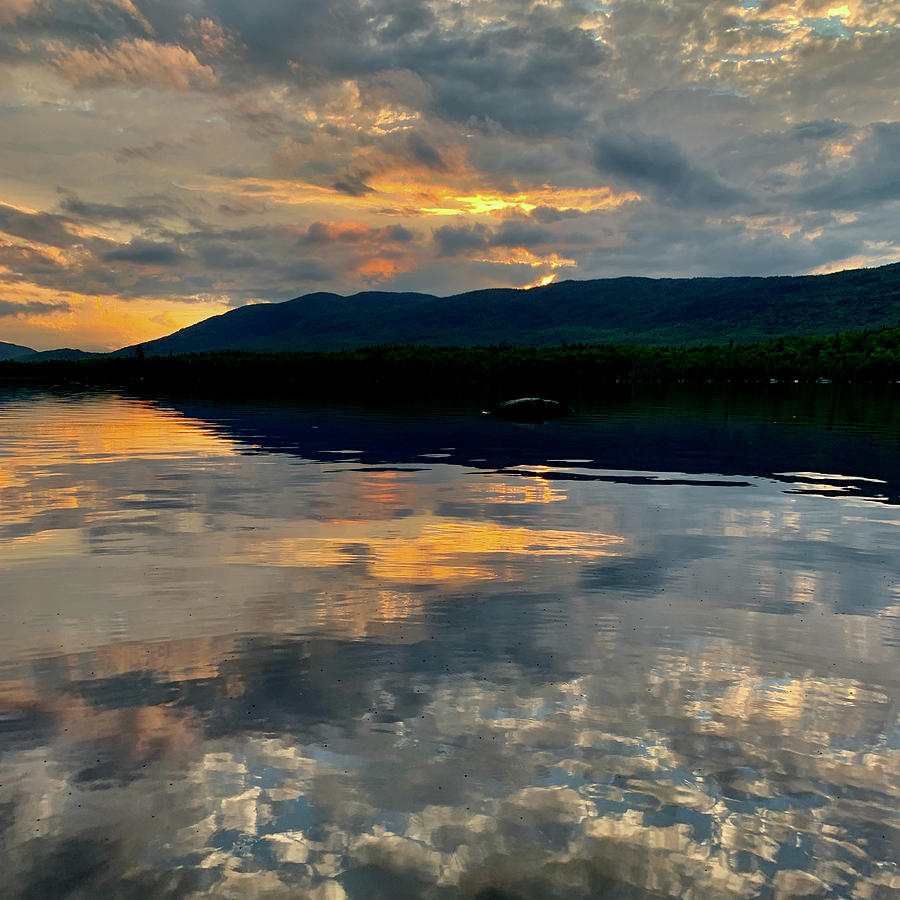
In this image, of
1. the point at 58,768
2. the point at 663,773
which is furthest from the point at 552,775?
the point at 58,768

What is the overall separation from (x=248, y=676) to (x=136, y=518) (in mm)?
14195

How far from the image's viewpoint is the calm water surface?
23.8ft

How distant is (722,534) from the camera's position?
72.9 ft

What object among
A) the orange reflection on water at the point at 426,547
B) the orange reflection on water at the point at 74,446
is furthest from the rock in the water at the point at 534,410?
the orange reflection on water at the point at 426,547

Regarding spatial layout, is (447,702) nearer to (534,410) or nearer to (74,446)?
(74,446)

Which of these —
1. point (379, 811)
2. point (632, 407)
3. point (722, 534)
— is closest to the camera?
point (379, 811)

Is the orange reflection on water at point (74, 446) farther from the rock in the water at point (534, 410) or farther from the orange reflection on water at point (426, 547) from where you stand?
the rock in the water at point (534, 410)

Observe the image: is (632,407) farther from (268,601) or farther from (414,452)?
(268,601)

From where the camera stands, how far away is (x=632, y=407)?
91938 millimetres

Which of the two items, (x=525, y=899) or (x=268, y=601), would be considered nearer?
(x=525, y=899)

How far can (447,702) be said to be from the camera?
10.5m

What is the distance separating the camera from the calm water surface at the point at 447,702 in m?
7.25

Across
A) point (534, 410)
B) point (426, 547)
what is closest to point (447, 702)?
point (426, 547)

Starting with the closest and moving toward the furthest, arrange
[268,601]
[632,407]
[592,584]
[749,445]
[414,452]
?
[268,601] → [592,584] → [414,452] → [749,445] → [632,407]
